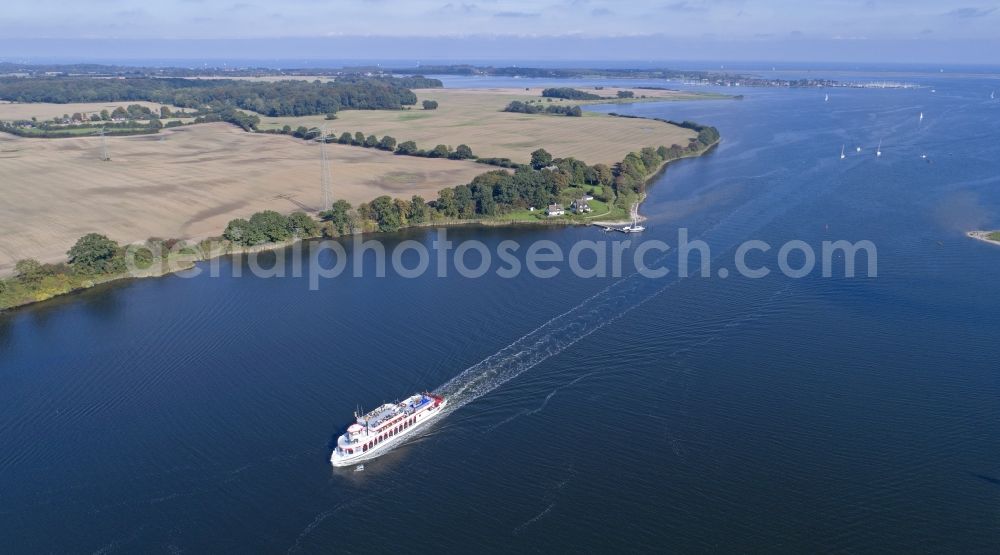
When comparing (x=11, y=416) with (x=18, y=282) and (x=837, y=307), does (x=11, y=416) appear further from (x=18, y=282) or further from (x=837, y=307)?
(x=837, y=307)

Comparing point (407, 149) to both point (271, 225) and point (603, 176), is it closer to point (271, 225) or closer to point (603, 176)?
point (603, 176)

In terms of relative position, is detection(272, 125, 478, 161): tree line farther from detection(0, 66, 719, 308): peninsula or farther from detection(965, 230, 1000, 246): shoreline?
detection(965, 230, 1000, 246): shoreline

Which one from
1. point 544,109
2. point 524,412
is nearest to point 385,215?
point 524,412

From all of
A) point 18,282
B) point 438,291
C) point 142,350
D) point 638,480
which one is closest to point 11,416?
point 142,350

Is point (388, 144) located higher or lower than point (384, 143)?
lower

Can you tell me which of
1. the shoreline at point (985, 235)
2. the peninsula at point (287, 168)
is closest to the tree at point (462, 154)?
the peninsula at point (287, 168)

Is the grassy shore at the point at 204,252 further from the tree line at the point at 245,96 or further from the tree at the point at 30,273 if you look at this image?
the tree line at the point at 245,96
